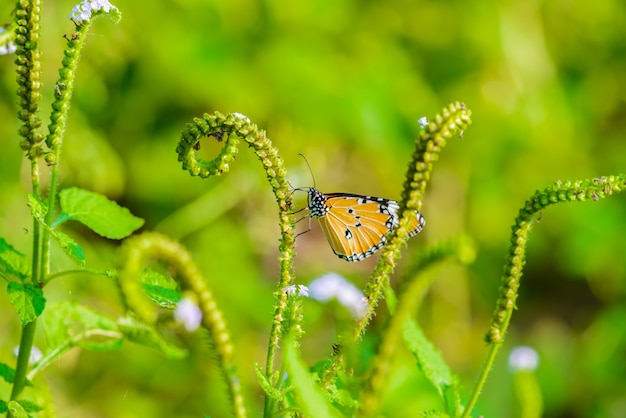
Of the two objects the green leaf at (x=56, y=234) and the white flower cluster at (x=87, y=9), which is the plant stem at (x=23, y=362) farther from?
the white flower cluster at (x=87, y=9)

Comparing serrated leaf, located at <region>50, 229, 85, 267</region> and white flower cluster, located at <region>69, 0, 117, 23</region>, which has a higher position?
white flower cluster, located at <region>69, 0, 117, 23</region>

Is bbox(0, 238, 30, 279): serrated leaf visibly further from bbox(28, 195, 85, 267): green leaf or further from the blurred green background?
the blurred green background

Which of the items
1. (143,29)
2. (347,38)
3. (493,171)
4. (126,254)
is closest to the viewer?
(126,254)

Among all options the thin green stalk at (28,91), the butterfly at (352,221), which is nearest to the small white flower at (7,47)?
the thin green stalk at (28,91)

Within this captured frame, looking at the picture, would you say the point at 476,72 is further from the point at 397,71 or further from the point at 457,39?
the point at 397,71

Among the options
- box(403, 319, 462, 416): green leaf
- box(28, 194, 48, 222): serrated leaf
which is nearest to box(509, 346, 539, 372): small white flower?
box(403, 319, 462, 416): green leaf

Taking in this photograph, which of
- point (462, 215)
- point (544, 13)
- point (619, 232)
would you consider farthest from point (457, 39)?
point (619, 232)

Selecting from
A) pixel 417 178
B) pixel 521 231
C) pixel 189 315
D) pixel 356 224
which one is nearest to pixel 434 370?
pixel 521 231
